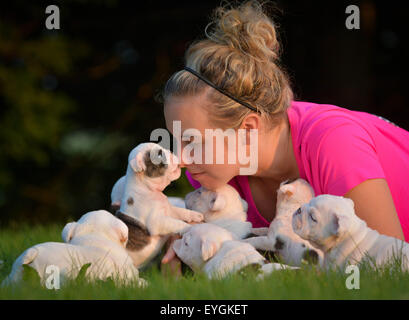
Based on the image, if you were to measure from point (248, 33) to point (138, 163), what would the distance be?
40.6 inches

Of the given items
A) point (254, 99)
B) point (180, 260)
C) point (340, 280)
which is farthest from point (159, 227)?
point (340, 280)

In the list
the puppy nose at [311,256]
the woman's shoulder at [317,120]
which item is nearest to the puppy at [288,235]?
the puppy nose at [311,256]

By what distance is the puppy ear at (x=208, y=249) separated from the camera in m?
2.88

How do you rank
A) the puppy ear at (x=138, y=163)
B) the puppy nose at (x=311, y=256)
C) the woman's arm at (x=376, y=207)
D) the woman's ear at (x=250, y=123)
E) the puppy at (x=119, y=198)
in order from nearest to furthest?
the puppy nose at (x=311, y=256)
the woman's arm at (x=376, y=207)
the puppy ear at (x=138, y=163)
the woman's ear at (x=250, y=123)
the puppy at (x=119, y=198)

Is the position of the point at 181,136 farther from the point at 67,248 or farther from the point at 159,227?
the point at 67,248

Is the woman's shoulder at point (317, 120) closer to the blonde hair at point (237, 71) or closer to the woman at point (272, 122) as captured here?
the woman at point (272, 122)

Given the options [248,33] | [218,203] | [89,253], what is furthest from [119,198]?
[248,33]

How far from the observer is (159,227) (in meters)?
3.20

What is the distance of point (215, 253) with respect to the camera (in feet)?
9.53

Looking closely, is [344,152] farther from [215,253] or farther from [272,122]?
[215,253]

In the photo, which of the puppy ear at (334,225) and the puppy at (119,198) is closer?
the puppy ear at (334,225)

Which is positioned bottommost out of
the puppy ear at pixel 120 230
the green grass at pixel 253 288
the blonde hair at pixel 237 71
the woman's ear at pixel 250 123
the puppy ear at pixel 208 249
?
the green grass at pixel 253 288

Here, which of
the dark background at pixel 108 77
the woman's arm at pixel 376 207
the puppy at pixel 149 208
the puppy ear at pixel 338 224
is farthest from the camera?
the dark background at pixel 108 77
